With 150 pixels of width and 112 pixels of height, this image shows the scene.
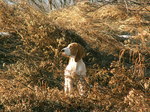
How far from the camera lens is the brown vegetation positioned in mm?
3143

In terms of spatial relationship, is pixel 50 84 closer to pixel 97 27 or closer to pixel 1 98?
pixel 1 98

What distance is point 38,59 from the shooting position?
205 inches

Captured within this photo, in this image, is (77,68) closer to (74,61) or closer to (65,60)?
(74,61)

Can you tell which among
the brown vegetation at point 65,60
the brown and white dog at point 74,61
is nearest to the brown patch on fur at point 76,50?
the brown and white dog at point 74,61

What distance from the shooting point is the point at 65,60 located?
17.4 feet

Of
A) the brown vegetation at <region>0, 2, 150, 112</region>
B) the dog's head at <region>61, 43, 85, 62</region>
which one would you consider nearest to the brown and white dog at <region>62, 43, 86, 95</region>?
the dog's head at <region>61, 43, 85, 62</region>

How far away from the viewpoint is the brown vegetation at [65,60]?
3.14m

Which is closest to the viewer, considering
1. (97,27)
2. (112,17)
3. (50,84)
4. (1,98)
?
(1,98)

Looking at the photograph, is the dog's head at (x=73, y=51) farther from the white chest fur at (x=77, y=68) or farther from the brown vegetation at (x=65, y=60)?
the brown vegetation at (x=65, y=60)

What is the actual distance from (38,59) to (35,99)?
77.0 inches

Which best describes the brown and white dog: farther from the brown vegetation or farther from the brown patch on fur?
the brown vegetation

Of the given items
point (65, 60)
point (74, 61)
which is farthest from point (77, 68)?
point (65, 60)

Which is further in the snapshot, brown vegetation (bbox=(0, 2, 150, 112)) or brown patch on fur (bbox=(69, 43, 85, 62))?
brown patch on fur (bbox=(69, 43, 85, 62))

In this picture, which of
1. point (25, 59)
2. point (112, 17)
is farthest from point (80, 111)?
point (112, 17)
